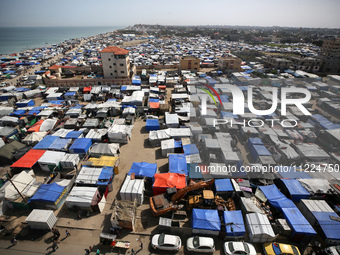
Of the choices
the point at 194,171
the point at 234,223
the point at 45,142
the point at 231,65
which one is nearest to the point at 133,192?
the point at 194,171

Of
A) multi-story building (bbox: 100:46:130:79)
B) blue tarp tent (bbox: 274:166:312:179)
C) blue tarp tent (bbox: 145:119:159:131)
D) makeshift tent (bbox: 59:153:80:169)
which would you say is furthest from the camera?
multi-story building (bbox: 100:46:130:79)

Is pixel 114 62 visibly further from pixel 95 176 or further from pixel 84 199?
pixel 84 199

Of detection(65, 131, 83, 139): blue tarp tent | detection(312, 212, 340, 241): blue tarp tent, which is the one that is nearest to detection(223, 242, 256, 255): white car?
detection(312, 212, 340, 241): blue tarp tent

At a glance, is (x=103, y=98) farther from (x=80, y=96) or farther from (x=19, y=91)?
(x=19, y=91)

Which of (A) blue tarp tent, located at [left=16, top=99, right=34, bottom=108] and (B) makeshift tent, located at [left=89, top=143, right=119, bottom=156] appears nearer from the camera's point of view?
(B) makeshift tent, located at [left=89, top=143, right=119, bottom=156]

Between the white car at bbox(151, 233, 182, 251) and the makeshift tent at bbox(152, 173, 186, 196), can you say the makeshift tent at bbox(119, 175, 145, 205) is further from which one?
the white car at bbox(151, 233, 182, 251)

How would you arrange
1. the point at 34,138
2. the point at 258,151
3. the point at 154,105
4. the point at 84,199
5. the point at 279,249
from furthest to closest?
the point at 154,105 → the point at 34,138 → the point at 258,151 → the point at 84,199 → the point at 279,249
